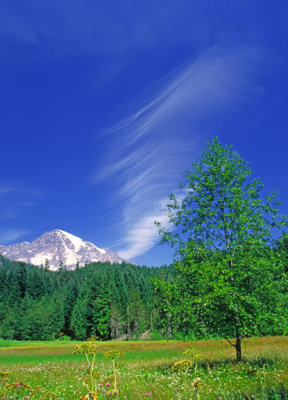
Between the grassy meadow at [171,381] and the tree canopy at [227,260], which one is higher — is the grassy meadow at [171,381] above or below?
below

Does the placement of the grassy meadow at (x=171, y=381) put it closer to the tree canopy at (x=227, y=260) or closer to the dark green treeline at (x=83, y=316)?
the tree canopy at (x=227, y=260)

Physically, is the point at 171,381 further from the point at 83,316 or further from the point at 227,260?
the point at 83,316

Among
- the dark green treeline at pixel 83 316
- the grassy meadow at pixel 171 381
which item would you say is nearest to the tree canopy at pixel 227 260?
the grassy meadow at pixel 171 381

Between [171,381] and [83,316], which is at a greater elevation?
[171,381]

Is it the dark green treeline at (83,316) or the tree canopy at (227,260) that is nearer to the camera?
the tree canopy at (227,260)

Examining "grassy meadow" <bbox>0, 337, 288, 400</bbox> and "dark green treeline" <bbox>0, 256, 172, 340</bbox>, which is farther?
"dark green treeline" <bbox>0, 256, 172, 340</bbox>

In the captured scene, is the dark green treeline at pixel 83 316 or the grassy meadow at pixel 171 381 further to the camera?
the dark green treeline at pixel 83 316

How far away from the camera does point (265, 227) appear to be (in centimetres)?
1465

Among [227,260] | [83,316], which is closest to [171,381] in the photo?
[227,260]

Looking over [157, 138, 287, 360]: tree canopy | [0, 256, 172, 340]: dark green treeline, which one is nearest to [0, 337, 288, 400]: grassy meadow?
[157, 138, 287, 360]: tree canopy

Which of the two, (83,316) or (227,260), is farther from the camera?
(83,316)

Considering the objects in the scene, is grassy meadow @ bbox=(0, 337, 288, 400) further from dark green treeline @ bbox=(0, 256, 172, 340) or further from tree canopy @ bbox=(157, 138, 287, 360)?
dark green treeline @ bbox=(0, 256, 172, 340)

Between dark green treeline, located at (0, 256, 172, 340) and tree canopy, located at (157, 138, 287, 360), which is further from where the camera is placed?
dark green treeline, located at (0, 256, 172, 340)

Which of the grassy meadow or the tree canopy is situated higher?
the tree canopy
